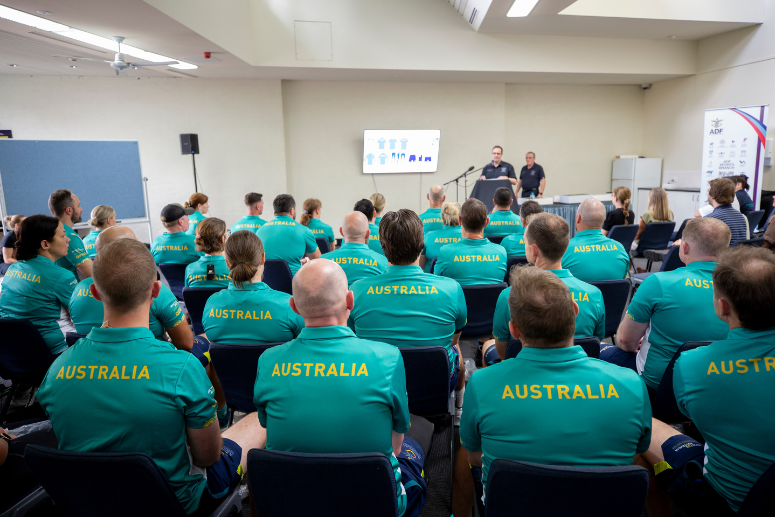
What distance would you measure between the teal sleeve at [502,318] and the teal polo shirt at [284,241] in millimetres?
2608

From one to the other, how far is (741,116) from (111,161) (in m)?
10.1

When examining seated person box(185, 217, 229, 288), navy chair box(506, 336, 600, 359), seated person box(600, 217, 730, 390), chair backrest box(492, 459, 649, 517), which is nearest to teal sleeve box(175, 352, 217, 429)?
chair backrest box(492, 459, 649, 517)

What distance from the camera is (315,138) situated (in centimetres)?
959

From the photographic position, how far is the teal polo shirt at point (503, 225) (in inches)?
195

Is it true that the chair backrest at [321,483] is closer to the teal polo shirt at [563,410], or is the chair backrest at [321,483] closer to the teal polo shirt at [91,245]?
the teal polo shirt at [563,410]

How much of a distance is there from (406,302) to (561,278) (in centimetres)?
72

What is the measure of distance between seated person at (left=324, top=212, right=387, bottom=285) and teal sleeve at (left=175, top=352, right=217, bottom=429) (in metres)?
1.90

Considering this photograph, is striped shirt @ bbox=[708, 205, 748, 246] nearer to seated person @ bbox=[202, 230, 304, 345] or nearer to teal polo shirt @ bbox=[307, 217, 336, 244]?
teal polo shirt @ bbox=[307, 217, 336, 244]

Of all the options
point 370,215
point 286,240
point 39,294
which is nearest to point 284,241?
point 286,240

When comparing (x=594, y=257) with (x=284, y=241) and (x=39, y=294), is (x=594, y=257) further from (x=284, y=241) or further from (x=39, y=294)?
(x=39, y=294)

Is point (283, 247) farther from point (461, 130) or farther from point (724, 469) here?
point (461, 130)

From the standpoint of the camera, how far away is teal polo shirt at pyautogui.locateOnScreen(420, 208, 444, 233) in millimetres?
5430

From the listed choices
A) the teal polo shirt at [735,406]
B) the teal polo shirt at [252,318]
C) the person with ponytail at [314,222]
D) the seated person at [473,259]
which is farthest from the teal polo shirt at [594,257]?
the person with ponytail at [314,222]

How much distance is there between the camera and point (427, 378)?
1995 mm
